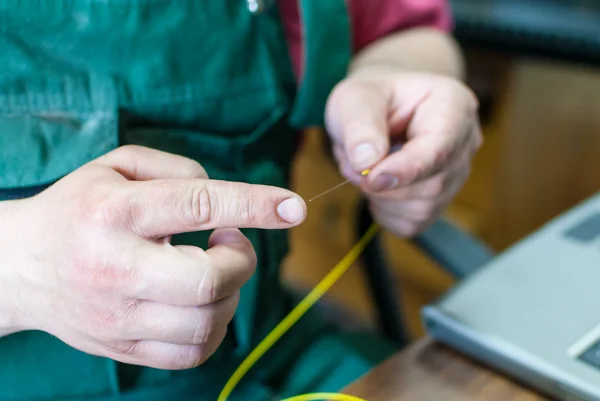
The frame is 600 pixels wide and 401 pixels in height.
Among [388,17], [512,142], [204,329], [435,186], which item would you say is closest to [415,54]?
[388,17]

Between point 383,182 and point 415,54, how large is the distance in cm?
24

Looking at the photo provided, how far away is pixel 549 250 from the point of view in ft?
1.59

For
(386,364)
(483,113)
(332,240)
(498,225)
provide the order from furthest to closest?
1. (332,240)
2. (498,225)
3. (483,113)
4. (386,364)

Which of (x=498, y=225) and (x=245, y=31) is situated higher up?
(x=245, y=31)

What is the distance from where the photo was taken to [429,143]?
1.51 feet

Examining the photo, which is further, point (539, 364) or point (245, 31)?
point (245, 31)

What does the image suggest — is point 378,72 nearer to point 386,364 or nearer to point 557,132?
point 386,364

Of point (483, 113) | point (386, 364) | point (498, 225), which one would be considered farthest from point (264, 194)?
point (498, 225)

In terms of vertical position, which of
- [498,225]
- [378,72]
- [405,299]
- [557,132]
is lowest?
[405,299]

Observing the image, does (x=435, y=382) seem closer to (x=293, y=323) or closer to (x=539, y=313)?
(x=539, y=313)

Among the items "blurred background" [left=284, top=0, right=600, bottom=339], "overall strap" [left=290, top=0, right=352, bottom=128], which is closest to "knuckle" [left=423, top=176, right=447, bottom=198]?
"overall strap" [left=290, top=0, right=352, bottom=128]

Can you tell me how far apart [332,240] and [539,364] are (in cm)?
106

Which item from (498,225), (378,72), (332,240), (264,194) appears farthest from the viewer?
(332,240)

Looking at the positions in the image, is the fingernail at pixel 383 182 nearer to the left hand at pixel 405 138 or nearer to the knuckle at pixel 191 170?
the left hand at pixel 405 138
